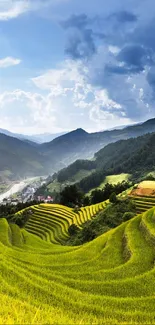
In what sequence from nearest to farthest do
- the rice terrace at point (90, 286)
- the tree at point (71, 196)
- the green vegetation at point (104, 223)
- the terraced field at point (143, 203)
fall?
the rice terrace at point (90, 286), the green vegetation at point (104, 223), the terraced field at point (143, 203), the tree at point (71, 196)

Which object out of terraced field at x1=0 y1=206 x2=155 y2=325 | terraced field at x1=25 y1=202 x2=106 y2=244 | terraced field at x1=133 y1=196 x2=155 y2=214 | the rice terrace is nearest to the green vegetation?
terraced field at x1=133 y1=196 x2=155 y2=214

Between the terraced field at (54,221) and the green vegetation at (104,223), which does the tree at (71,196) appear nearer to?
the terraced field at (54,221)

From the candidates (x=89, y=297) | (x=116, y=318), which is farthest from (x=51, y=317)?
(x=89, y=297)

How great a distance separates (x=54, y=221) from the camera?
6888cm

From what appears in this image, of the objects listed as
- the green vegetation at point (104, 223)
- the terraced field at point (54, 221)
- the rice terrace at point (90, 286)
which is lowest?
the terraced field at point (54, 221)

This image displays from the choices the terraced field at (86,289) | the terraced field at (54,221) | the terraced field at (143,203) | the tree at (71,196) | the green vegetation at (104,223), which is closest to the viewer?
the terraced field at (86,289)

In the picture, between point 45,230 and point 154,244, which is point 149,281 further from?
point 45,230

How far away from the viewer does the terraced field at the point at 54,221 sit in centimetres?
6078

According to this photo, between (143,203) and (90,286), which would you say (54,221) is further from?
(90,286)

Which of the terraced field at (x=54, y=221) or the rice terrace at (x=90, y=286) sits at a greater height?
the rice terrace at (x=90, y=286)

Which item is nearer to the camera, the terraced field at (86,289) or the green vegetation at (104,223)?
the terraced field at (86,289)

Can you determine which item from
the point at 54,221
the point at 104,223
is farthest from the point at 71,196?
the point at 104,223

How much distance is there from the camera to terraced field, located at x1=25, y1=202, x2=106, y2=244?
199ft

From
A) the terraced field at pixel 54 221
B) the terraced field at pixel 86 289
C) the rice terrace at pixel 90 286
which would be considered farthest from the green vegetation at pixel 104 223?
the terraced field at pixel 86 289
